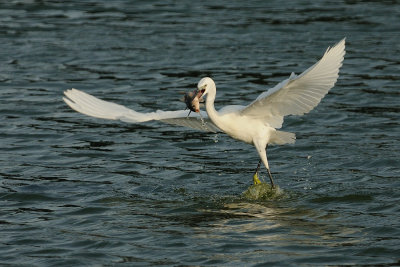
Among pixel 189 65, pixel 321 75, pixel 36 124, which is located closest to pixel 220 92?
pixel 189 65

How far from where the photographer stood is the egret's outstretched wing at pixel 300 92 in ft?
32.3

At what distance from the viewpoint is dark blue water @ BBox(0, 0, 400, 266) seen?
958cm

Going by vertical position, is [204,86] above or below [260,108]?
above

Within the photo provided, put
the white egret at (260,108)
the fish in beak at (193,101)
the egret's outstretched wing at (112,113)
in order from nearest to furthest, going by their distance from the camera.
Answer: the white egret at (260,108) < the fish in beak at (193,101) < the egret's outstretched wing at (112,113)

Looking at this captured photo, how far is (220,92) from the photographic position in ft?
54.5

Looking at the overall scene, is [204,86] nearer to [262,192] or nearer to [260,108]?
[260,108]

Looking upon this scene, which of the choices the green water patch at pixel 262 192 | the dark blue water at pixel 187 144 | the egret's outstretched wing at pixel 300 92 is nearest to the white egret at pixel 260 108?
the egret's outstretched wing at pixel 300 92

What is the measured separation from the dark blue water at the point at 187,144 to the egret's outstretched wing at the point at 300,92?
1.16 m

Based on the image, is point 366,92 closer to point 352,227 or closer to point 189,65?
point 189,65

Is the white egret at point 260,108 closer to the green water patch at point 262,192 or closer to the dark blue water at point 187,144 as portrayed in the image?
the green water patch at point 262,192

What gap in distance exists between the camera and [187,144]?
14.2 meters

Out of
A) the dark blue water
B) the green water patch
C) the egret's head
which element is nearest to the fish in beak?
the egret's head

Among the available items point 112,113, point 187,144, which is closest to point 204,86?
point 112,113

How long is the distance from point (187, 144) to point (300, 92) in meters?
4.04
